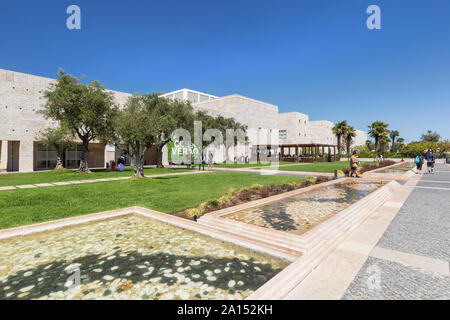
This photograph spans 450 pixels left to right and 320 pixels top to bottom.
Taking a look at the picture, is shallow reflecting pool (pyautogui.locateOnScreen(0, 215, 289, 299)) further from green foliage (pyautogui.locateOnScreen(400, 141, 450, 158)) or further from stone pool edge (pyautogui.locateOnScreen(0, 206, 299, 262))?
green foliage (pyautogui.locateOnScreen(400, 141, 450, 158))

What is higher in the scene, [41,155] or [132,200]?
[41,155]

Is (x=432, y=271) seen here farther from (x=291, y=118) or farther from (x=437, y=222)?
(x=291, y=118)

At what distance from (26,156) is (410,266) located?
30.1 meters

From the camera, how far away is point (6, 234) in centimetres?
493

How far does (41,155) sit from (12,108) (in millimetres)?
5466

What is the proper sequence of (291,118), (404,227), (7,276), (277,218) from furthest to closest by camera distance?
(291,118)
(277,218)
(404,227)
(7,276)

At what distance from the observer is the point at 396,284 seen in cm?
312

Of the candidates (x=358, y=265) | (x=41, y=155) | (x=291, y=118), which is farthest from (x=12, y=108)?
(x=291, y=118)

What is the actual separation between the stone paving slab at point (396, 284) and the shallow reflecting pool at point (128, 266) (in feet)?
3.64

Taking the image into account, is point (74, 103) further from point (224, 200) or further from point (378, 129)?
point (378, 129)

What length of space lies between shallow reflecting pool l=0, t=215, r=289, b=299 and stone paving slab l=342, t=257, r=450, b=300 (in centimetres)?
111

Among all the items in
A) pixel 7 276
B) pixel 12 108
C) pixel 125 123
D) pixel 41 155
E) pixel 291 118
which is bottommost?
pixel 7 276
